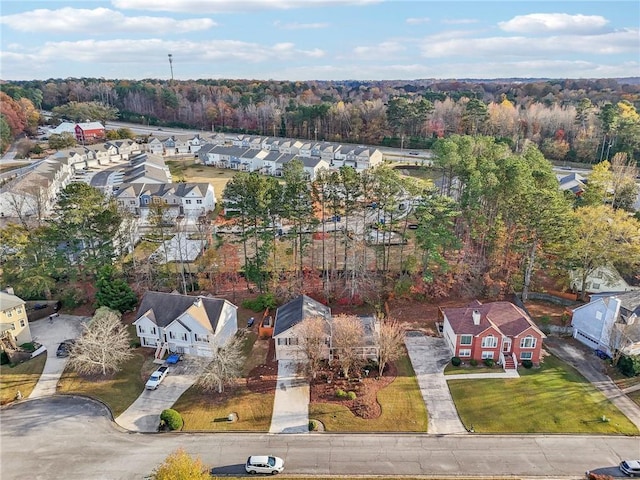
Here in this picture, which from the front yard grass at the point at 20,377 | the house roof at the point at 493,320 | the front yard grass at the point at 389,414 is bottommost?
the front yard grass at the point at 20,377

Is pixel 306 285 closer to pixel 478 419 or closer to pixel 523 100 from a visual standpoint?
pixel 478 419

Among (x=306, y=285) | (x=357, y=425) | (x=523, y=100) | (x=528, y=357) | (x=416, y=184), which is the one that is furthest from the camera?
(x=523, y=100)

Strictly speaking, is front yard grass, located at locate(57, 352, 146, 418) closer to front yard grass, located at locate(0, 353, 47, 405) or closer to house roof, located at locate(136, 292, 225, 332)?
front yard grass, located at locate(0, 353, 47, 405)

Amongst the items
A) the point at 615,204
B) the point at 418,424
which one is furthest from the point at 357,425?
the point at 615,204

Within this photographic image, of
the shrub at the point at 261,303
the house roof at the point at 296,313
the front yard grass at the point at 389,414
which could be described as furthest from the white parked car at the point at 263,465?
the shrub at the point at 261,303

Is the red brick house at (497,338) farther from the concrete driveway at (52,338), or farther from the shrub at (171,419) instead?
the concrete driveway at (52,338)

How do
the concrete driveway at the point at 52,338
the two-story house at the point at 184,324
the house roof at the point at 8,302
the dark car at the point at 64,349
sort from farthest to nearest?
the house roof at the point at 8,302 → the dark car at the point at 64,349 → the two-story house at the point at 184,324 → the concrete driveway at the point at 52,338
